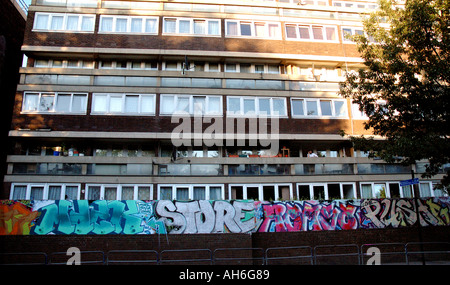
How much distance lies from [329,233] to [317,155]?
7.99 metres

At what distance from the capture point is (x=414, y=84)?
45.7 feet

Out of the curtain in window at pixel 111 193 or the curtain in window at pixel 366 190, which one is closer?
the curtain in window at pixel 111 193

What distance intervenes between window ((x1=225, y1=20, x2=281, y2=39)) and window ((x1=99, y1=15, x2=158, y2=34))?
484 cm

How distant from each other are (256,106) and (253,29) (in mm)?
5280

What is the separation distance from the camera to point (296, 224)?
570 inches

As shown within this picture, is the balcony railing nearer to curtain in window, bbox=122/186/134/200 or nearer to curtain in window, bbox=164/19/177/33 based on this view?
curtain in window, bbox=122/186/134/200

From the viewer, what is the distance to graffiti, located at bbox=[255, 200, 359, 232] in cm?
1426

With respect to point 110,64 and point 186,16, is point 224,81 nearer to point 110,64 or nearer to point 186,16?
point 186,16

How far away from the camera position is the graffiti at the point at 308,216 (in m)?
14.3

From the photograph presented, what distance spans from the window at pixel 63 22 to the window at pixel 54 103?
4.27 meters

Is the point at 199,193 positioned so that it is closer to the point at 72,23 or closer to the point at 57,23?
the point at 72,23

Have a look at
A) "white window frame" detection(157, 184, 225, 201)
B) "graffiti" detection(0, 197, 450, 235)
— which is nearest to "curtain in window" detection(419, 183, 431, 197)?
"graffiti" detection(0, 197, 450, 235)

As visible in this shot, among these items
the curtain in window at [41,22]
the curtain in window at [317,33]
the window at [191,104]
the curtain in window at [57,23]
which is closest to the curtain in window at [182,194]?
the window at [191,104]

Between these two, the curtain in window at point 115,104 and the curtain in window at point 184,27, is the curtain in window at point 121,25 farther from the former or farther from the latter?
the curtain in window at point 115,104
